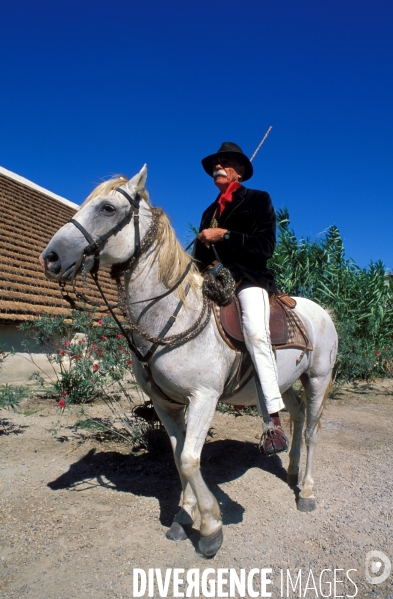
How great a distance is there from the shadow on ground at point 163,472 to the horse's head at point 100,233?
2.07 meters

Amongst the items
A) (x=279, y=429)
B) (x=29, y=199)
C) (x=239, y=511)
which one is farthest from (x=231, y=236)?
(x=29, y=199)

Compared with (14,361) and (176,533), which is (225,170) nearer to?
(176,533)

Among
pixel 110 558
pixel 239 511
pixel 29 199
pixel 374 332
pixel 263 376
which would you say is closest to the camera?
pixel 110 558

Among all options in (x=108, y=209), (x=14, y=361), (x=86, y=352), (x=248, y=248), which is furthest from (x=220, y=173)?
(x=14, y=361)

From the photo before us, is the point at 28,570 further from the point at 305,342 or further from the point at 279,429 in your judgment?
the point at 305,342

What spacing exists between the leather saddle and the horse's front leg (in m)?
0.46

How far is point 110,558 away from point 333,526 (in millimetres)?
1701

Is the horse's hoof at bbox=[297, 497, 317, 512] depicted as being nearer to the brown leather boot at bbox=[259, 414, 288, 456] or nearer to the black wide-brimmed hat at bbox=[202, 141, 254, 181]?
the brown leather boot at bbox=[259, 414, 288, 456]

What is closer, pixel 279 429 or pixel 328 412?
pixel 279 429

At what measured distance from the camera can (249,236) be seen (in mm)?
3113

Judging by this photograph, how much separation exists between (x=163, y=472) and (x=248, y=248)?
244cm

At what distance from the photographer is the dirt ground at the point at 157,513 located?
261 centimetres

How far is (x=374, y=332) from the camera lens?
34.7 feet

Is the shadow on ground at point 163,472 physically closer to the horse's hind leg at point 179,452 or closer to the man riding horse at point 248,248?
the horse's hind leg at point 179,452
